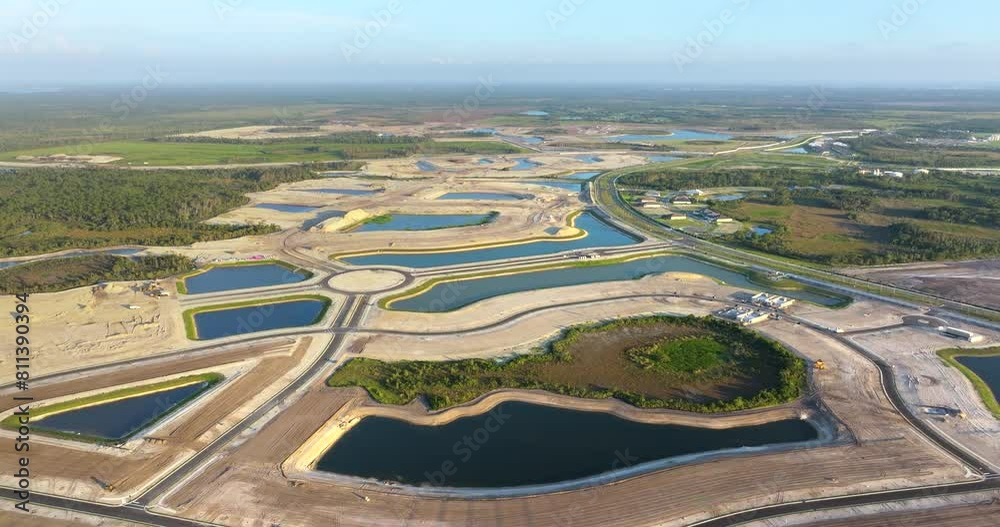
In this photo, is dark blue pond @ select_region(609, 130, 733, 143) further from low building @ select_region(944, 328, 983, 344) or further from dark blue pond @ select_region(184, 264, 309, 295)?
low building @ select_region(944, 328, 983, 344)

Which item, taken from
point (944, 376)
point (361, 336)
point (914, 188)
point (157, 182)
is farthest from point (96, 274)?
point (914, 188)

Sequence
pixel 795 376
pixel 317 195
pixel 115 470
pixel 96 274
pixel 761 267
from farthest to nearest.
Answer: pixel 317 195
pixel 761 267
pixel 96 274
pixel 795 376
pixel 115 470

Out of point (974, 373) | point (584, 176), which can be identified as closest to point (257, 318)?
point (974, 373)

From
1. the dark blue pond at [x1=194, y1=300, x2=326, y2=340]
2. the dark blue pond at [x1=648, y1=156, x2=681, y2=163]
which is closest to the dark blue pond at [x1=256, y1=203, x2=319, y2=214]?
the dark blue pond at [x1=194, y1=300, x2=326, y2=340]

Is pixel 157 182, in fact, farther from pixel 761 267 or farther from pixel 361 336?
pixel 761 267

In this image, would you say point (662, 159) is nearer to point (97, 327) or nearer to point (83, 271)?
point (83, 271)

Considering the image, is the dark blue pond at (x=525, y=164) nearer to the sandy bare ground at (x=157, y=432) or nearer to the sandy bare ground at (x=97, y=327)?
the sandy bare ground at (x=97, y=327)

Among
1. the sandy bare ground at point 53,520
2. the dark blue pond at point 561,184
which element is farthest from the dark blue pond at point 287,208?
the sandy bare ground at point 53,520
